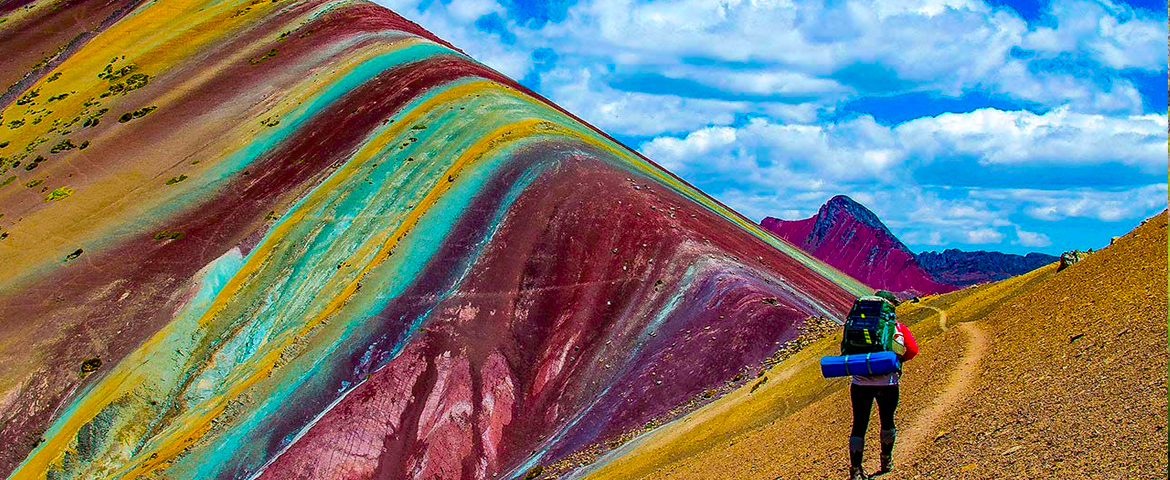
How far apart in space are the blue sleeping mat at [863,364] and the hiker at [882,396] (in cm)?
15

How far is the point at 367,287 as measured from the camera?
40.2 meters

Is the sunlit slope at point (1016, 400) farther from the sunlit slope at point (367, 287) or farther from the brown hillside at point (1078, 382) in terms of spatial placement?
the sunlit slope at point (367, 287)

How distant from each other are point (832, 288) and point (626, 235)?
9.66m

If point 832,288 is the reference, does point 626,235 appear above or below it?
above

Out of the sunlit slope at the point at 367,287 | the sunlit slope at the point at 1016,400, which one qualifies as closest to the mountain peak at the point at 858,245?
the sunlit slope at the point at 367,287

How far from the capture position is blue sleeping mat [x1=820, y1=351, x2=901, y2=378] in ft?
44.8

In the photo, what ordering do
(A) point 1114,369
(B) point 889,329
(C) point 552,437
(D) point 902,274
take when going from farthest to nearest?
(D) point 902,274
(C) point 552,437
(A) point 1114,369
(B) point 889,329

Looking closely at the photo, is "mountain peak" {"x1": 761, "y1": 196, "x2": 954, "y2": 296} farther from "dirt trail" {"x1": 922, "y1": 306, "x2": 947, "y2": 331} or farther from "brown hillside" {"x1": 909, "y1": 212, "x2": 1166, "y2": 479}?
"brown hillside" {"x1": 909, "y1": 212, "x2": 1166, "y2": 479}

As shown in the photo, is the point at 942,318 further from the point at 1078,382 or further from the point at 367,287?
the point at 367,287

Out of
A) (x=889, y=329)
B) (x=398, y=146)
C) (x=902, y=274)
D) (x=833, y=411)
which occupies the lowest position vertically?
(x=902, y=274)

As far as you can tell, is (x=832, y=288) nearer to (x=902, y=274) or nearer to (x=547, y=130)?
(x=547, y=130)

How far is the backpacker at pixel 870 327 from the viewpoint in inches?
543

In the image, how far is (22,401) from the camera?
41.8m

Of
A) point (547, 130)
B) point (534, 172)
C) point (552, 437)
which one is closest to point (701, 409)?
point (552, 437)
